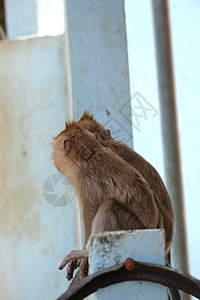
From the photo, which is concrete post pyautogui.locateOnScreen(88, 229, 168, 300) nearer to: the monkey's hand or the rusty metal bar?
the rusty metal bar

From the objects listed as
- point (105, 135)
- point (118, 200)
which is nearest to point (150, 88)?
point (105, 135)

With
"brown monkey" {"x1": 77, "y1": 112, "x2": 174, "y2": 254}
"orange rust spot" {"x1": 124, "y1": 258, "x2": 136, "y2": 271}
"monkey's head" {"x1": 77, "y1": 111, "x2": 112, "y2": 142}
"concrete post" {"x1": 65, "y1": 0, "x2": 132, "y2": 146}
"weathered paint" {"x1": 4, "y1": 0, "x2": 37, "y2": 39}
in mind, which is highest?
"weathered paint" {"x1": 4, "y1": 0, "x2": 37, "y2": 39}


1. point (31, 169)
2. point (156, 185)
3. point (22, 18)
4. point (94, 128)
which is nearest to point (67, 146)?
point (94, 128)

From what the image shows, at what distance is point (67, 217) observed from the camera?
401 centimetres

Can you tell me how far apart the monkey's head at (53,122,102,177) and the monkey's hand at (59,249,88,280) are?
0.42 metres

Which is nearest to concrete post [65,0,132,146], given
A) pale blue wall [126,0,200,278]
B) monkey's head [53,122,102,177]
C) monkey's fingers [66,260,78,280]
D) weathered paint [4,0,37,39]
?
pale blue wall [126,0,200,278]

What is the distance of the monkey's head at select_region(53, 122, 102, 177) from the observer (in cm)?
220

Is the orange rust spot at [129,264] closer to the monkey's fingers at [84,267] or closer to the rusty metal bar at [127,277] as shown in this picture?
the rusty metal bar at [127,277]

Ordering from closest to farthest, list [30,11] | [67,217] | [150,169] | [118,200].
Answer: [118,200] → [150,169] → [67,217] → [30,11]

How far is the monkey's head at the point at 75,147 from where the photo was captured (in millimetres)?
2201

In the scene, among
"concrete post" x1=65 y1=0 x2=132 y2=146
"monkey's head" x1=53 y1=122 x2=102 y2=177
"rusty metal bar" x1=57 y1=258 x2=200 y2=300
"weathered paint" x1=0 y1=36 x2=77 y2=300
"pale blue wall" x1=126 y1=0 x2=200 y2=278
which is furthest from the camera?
"weathered paint" x1=0 y1=36 x2=77 y2=300

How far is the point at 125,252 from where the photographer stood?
1399 millimetres

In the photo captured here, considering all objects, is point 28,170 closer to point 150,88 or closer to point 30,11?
point 150,88

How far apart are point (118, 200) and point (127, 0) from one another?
173 centimetres
